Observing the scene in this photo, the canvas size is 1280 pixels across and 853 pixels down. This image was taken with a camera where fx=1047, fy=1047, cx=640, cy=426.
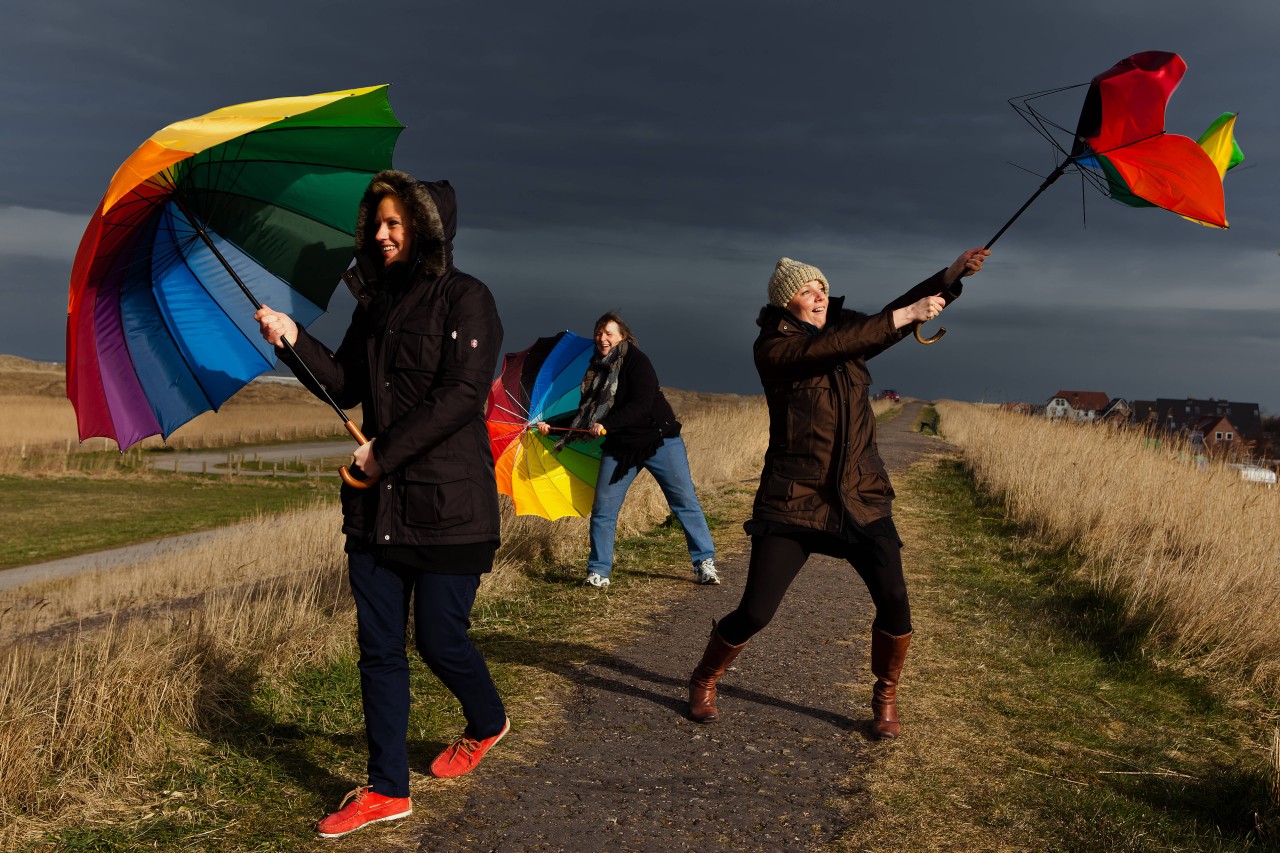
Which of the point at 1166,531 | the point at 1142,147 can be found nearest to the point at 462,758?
the point at 1142,147

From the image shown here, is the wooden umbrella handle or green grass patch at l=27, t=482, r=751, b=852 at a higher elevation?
the wooden umbrella handle

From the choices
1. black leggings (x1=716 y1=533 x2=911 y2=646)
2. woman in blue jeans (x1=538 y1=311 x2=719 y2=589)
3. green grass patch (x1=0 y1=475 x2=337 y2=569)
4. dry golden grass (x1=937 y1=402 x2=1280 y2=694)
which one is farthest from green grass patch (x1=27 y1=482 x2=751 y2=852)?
green grass patch (x1=0 y1=475 x2=337 y2=569)

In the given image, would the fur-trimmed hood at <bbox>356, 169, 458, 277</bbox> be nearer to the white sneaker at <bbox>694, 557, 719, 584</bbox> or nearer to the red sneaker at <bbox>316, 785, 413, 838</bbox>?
the red sneaker at <bbox>316, 785, 413, 838</bbox>

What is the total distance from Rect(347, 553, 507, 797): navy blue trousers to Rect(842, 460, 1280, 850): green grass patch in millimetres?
1652

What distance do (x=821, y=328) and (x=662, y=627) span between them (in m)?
2.92

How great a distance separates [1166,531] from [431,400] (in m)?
7.97

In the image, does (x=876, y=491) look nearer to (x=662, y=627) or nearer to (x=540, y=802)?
(x=540, y=802)

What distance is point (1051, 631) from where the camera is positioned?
7113 mm

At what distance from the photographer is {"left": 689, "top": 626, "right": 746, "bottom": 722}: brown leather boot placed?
498 centimetres

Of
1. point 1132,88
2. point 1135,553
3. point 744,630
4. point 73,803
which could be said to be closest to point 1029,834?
point 744,630

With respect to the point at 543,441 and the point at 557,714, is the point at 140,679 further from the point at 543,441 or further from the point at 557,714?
the point at 543,441

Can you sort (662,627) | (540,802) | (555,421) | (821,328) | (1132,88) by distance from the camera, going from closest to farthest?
→ (540,802), (1132,88), (821,328), (662,627), (555,421)

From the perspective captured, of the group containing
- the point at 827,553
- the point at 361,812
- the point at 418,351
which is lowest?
the point at 361,812

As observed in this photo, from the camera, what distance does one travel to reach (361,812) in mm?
3664
